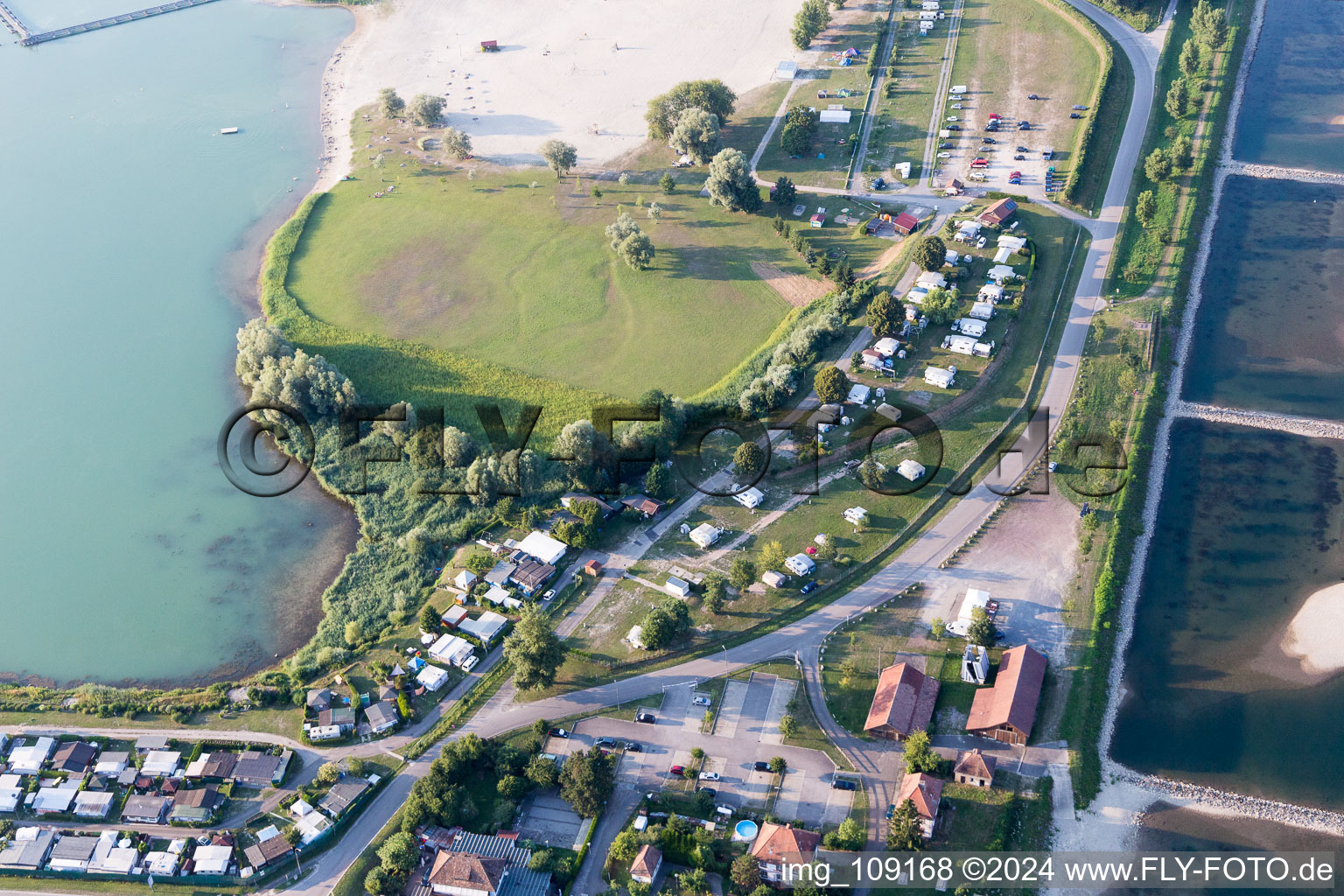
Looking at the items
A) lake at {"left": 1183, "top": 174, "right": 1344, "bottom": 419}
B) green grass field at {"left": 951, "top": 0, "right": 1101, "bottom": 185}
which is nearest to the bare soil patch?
green grass field at {"left": 951, "top": 0, "right": 1101, "bottom": 185}

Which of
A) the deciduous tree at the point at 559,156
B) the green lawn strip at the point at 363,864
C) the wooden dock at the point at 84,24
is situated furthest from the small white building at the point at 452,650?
the wooden dock at the point at 84,24

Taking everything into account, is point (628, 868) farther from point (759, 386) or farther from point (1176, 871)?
point (759, 386)

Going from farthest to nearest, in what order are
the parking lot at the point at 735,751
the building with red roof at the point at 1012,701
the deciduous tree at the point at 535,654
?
the deciduous tree at the point at 535,654 → the building with red roof at the point at 1012,701 → the parking lot at the point at 735,751

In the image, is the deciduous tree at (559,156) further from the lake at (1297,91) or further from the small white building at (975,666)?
the small white building at (975,666)

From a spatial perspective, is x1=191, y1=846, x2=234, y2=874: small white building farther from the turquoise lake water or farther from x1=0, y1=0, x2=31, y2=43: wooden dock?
x1=0, y1=0, x2=31, y2=43: wooden dock

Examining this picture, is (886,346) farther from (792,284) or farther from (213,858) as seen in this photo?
(213,858)
